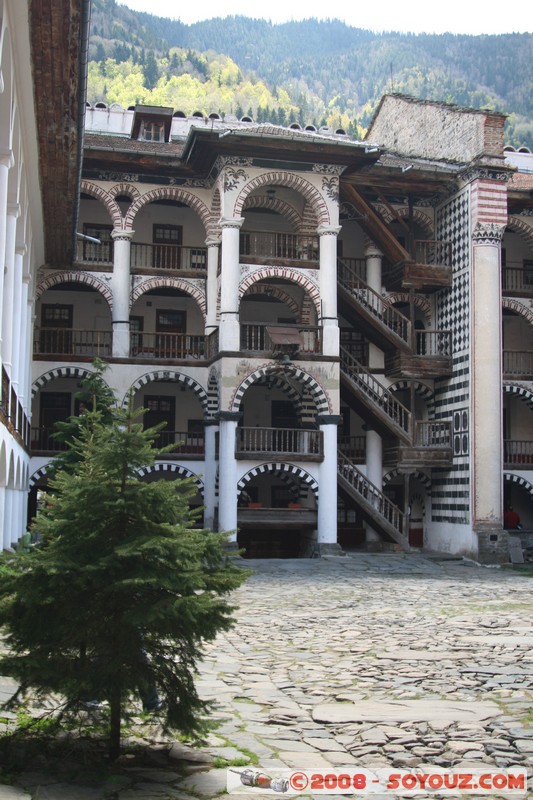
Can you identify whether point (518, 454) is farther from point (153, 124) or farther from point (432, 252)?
point (153, 124)

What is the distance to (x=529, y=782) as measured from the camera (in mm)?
5594

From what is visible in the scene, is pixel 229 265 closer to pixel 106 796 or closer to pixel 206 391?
pixel 206 391

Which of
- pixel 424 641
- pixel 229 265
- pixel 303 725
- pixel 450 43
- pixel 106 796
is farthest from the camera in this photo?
pixel 450 43

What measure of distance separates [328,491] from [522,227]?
9.71 metres

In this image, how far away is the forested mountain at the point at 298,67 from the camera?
9681 centimetres

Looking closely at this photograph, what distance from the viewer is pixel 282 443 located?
2273cm

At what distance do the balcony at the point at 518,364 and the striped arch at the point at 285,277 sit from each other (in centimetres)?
638

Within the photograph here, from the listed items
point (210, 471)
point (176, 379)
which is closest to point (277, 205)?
point (176, 379)

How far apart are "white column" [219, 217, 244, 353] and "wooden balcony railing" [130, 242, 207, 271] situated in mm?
2526

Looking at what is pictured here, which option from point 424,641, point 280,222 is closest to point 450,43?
point 280,222

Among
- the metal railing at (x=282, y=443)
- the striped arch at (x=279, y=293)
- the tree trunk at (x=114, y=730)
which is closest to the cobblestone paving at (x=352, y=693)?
the tree trunk at (x=114, y=730)

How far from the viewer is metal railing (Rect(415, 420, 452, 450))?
24.2 metres

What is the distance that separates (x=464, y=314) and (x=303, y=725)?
18.2 metres

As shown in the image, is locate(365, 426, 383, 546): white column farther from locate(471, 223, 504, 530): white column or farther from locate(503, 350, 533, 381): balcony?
locate(503, 350, 533, 381): balcony
